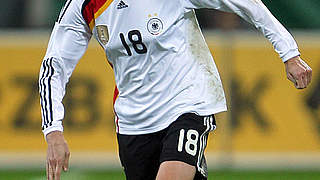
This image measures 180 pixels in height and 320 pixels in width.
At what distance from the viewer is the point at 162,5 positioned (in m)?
6.24

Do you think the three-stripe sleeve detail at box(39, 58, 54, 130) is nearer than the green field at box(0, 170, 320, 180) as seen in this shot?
Yes

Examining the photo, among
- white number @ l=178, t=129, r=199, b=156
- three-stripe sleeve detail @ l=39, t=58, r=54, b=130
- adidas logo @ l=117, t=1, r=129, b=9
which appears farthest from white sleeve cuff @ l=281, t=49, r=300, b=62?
three-stripe sleeve detail @ l=39, t=58, r=54, b=130

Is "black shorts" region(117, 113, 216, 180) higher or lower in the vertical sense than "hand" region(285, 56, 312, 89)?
lower

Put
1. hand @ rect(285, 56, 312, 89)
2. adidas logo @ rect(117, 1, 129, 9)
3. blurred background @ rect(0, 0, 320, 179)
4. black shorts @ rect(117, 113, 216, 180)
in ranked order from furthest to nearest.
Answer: blurred background @ rect(0, 0, 320, 179) < adidas logo @ rect(117, 1, 129, 9) < black shorts @ rect(117, 113, 216, 180) < hand @ rect(285, 56, 312, 89)

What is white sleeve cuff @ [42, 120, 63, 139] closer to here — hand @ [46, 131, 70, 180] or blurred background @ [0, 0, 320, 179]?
hand @ [46, 131, 70, 180]

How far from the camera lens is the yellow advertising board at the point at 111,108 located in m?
12.6

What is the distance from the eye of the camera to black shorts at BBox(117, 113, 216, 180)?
5.99 m

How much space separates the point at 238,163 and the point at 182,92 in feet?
21.7

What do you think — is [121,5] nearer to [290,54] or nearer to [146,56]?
[146,56]

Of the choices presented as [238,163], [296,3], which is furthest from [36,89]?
[296,3]

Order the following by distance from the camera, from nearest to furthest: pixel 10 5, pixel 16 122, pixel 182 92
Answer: pixel 182 92 < pixel 16 122 < pixel 10 5

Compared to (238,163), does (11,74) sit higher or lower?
higher

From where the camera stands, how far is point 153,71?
6.24m

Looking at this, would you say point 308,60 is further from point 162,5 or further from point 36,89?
point 162,5
